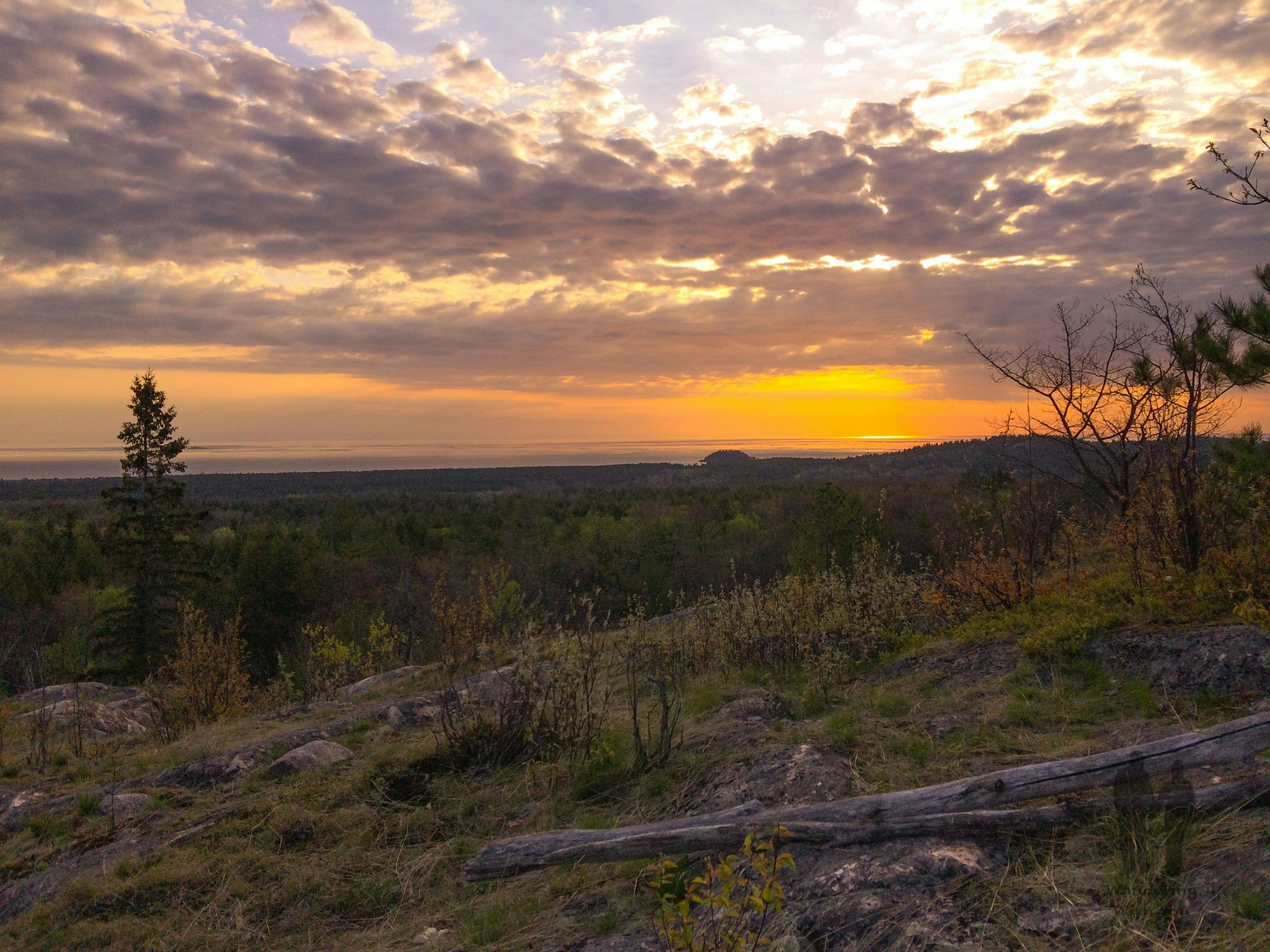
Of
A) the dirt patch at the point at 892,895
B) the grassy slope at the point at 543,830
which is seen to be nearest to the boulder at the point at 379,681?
the grassy slope at the point at 543,830

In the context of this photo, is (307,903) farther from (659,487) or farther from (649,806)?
(659,487)

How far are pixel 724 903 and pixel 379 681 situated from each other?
35.4ft

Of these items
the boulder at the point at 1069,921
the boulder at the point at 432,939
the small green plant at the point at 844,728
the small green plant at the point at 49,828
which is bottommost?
the small green plant at the point at 49,828

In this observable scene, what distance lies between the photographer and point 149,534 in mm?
23797

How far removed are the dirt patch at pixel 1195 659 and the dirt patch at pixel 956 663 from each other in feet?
2.41

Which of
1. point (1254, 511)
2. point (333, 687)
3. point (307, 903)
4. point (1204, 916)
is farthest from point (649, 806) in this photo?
point (333, 687)

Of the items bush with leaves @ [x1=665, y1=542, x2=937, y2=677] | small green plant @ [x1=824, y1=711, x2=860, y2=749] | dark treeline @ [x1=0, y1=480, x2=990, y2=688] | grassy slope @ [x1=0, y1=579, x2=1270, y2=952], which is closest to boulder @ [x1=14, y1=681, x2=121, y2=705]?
dark treeline @ [x1=0, y1=480, x2=990, y2=688]

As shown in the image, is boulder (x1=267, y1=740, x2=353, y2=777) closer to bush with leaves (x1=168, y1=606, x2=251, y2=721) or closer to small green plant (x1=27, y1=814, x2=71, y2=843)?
small green plant (x1=27, y1=814, x2=71, y2=843)

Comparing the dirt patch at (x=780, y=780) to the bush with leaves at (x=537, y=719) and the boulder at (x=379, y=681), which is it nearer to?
the bush with leaves at (x=537, y=719)

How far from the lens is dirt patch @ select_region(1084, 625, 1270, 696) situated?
4.78 meters

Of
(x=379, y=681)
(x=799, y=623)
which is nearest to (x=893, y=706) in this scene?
(x=799, y=623)

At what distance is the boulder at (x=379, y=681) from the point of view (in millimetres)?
11406

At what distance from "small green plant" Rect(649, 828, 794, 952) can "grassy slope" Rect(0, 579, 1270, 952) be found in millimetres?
295

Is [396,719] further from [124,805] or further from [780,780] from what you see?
[780,780]
